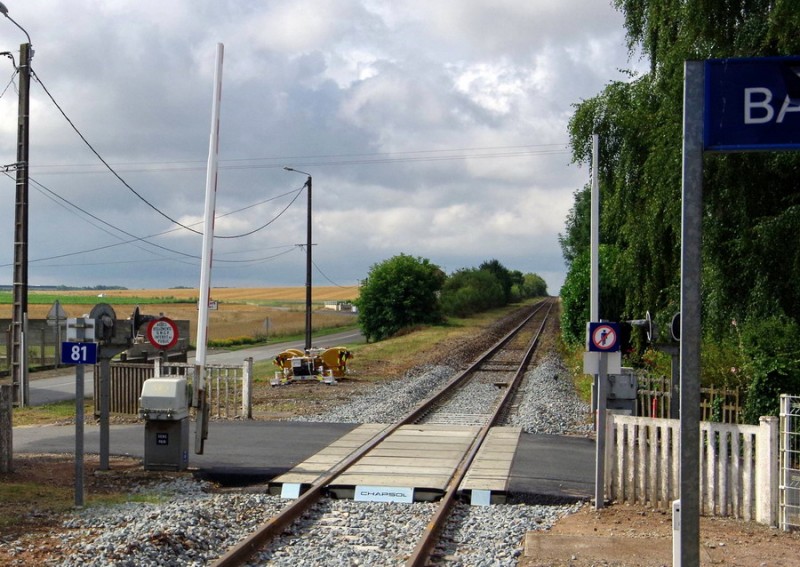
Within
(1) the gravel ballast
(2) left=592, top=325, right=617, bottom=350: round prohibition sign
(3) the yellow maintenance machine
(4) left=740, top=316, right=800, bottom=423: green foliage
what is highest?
(2) left=592, top=325, right=617, bottom=350: round prohibition sign

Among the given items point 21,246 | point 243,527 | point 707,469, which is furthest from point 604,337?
point 21,246

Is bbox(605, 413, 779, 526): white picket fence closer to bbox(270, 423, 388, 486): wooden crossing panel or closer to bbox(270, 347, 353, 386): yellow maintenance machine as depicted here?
bbox(270, 423, 388, 486): wooden crossing panel

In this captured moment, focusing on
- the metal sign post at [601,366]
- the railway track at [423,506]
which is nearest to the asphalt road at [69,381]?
the railway track at [423,506]

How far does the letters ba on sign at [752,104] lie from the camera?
206 inches

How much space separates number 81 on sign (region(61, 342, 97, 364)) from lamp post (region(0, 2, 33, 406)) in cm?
1301

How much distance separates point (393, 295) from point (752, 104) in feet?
170

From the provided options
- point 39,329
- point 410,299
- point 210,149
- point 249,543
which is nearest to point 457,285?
point 410,299

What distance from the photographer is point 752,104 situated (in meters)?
5.29

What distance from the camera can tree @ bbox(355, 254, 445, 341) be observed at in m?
57.2

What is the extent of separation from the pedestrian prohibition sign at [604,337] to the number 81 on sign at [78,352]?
226 inches

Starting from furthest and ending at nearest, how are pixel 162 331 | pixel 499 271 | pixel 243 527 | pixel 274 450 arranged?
pixel 499 271
pixel 274 450
pixel 162 331
pixel 243 527

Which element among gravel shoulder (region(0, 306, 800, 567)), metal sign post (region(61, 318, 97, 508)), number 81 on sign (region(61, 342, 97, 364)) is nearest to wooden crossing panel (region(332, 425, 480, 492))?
gravel shoulder (region(0, 306, 800, 567))

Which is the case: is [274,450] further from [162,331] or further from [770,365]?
[770,365]

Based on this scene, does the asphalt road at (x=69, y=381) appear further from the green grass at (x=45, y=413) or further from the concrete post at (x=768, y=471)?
the concrete post at (x=768, y=471)
